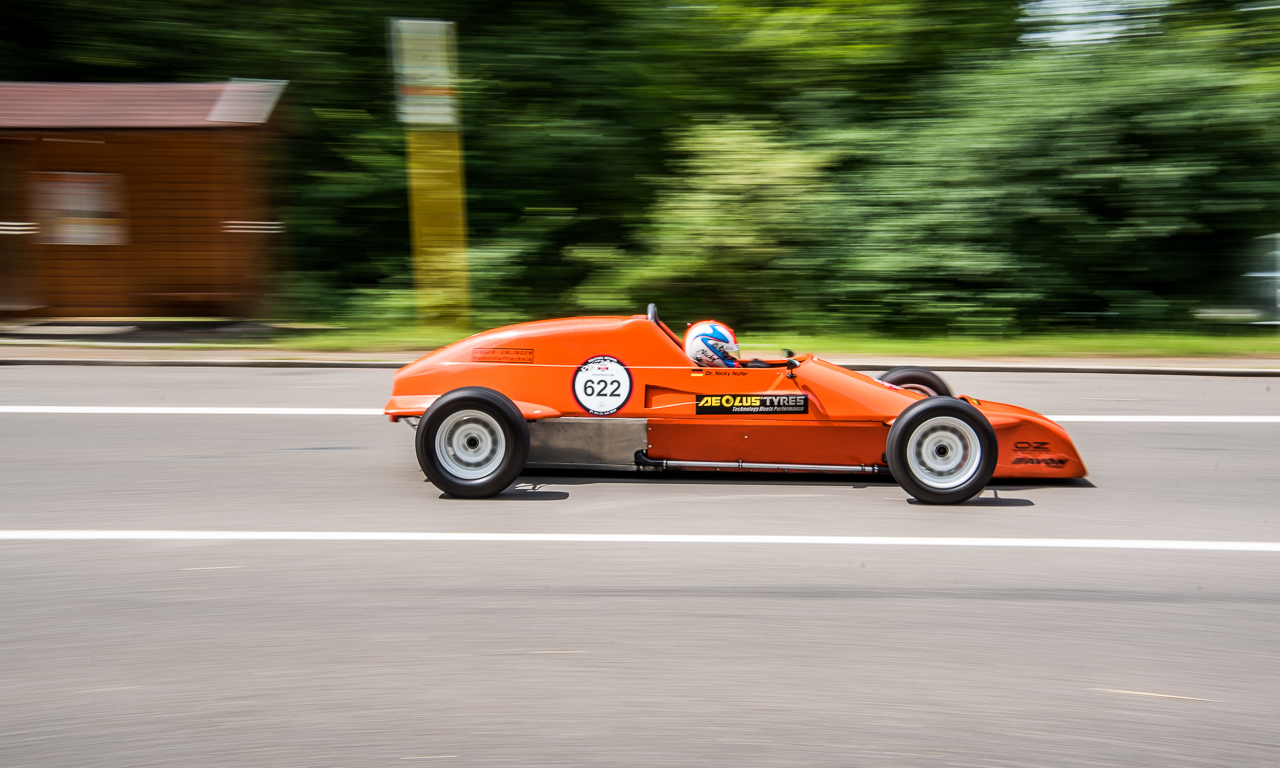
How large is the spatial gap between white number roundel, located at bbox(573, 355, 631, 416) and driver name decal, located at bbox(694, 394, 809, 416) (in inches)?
17.4

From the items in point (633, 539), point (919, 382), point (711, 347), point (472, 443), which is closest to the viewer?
point (633, 539)

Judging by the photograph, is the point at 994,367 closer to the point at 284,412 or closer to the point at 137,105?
the point at 284,412

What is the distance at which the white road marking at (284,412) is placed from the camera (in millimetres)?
8320

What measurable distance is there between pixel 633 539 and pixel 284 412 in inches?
167

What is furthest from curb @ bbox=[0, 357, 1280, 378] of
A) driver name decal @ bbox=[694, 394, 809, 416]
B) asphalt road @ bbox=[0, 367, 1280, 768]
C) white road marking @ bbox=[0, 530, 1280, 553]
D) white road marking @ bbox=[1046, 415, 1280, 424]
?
white road marking @ bbox=[0, 530, 1280, 553]

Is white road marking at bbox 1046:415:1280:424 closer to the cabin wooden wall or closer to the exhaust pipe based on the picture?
the exhaust pipe

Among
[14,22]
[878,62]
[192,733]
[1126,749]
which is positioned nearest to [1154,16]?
[878,62]

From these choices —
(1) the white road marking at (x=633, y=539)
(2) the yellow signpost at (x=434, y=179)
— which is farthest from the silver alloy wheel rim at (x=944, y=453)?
(2) the yellow signpost at (x=434, y=179)

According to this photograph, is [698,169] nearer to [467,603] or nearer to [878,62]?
[878,62]

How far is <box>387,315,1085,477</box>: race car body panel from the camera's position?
5.96 m

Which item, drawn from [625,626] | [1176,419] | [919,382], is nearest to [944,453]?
[919,382]

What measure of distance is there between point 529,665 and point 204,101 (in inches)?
497

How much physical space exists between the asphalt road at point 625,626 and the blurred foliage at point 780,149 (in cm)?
808

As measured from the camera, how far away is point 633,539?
17.5 ft
